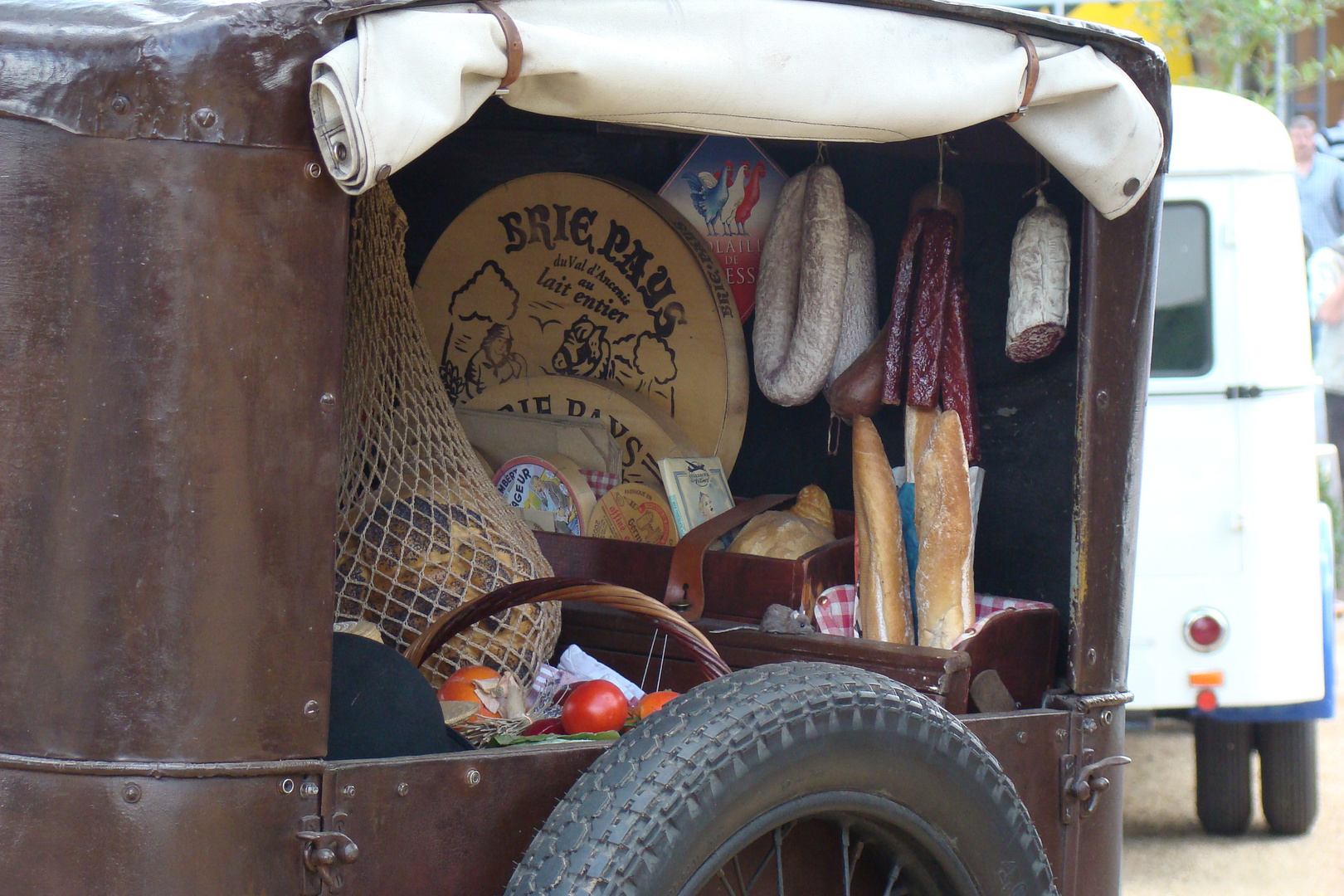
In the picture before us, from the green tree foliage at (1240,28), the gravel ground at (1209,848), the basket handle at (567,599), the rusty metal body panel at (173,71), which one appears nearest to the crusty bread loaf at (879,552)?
the basket handle at (567,599)

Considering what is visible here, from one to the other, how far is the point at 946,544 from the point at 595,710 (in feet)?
2.20

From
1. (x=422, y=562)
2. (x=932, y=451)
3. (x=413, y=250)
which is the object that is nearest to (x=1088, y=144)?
(x=932, y=451)

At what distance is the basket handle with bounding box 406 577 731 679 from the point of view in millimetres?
1816

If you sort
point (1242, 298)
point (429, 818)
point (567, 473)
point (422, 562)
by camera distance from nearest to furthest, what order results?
1. point (429, 818)
2. point (422, 562)
3. point (567, 473)
4. point (1242, 298)

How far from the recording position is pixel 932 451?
2254 mm

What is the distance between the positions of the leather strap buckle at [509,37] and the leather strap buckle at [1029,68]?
751 millimetres

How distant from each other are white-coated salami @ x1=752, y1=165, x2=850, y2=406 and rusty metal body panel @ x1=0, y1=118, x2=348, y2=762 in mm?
1251

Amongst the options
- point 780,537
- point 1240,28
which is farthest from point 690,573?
point 1240,28

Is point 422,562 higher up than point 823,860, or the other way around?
point 422,562

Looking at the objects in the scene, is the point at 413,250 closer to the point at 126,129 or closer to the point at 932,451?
the point at 932,451

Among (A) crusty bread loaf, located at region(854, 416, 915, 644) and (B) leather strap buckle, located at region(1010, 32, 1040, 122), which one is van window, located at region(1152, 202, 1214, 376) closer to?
(A) crusty bread loaf, located at region(854, 416, 915, 644)

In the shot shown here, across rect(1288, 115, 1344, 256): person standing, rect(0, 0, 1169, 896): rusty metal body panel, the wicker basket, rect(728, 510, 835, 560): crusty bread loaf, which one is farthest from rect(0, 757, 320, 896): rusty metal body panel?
rect(1288, 115, 1344, 256): person standing

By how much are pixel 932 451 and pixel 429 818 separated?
113 centimetres

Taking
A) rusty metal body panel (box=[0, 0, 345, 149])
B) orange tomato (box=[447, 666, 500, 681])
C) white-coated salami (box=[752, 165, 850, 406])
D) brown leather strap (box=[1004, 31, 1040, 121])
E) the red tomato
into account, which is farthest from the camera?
white-coated salami (box=[752, 165, 850, 406])
